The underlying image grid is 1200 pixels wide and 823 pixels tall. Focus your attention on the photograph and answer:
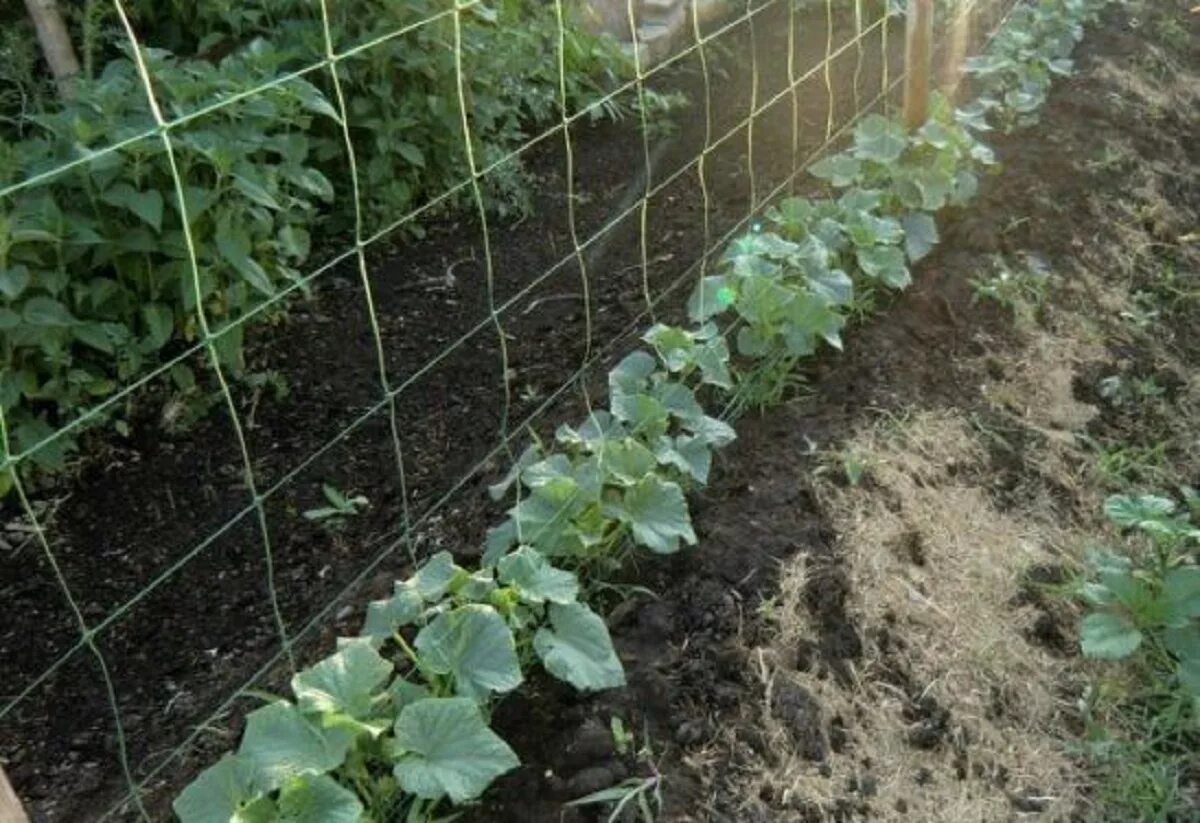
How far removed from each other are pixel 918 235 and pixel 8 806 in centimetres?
264

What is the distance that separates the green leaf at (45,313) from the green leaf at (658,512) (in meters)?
1.39

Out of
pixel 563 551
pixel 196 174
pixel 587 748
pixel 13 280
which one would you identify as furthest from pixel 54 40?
pixel 587 748

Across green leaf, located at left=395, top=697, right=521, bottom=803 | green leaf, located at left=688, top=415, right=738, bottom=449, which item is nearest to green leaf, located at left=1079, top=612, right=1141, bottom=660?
green leaf, located at left=688, top=415, right=738, bottom=449

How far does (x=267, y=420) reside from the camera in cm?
332

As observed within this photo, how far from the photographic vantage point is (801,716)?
7.14 feet

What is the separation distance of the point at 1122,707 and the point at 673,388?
1038mm

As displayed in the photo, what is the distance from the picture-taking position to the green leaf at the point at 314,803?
67.9 inches

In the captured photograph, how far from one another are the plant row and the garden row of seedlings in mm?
646

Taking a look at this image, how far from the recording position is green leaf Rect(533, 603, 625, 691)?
1995 millimetres

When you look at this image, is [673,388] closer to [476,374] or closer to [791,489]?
[791,489]

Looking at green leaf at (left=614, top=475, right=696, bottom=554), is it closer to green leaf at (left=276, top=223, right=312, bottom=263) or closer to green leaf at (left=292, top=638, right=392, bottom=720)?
green leaf at (left=292, top=638, right=392, bottom=720)

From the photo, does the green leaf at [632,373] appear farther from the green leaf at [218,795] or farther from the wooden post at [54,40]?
the wooden post at [54,40]

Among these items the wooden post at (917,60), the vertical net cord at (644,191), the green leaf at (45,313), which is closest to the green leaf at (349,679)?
the green leaf at (45,313)

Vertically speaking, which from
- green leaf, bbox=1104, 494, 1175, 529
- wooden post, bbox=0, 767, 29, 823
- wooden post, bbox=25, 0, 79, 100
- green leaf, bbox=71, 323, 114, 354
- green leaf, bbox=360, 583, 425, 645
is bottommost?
green leaf, bbox=1104, 494, 1175, 529
